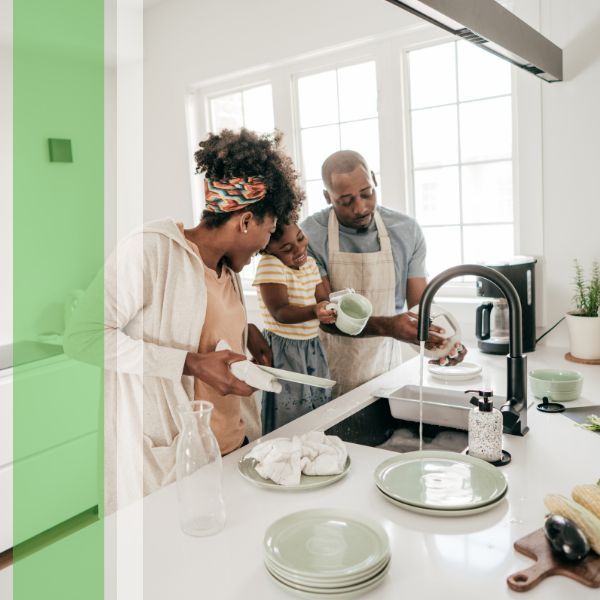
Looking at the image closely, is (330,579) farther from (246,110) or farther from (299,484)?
(246,110)

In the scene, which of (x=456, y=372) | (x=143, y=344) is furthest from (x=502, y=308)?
(x=143, y=344)

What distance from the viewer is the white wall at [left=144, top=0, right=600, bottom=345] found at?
2.38m

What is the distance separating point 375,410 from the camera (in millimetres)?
1762

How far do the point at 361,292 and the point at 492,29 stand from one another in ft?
3.39

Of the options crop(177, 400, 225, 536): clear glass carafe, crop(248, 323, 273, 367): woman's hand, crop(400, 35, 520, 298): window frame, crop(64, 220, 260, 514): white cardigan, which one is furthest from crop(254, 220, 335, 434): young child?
crop(400, 35, 520, 298): window frame

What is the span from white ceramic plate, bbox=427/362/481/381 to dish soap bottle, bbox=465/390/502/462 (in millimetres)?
738

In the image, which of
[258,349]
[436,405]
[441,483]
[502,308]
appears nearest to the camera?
[441,483]

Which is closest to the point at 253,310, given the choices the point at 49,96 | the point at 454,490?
the point at 49,96

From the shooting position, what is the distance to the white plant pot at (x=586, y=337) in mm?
2213

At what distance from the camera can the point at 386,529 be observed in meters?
1.03

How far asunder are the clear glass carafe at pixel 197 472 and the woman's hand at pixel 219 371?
11.0 inches

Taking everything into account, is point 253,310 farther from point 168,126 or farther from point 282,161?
point 282,161

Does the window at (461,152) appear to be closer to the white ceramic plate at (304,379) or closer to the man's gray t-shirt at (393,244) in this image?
the man's gray t-shirt at (393,244)

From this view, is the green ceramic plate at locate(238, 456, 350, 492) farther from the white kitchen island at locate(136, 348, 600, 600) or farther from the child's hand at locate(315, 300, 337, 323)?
the child's hand at locate(315, 300, 337, 323)
